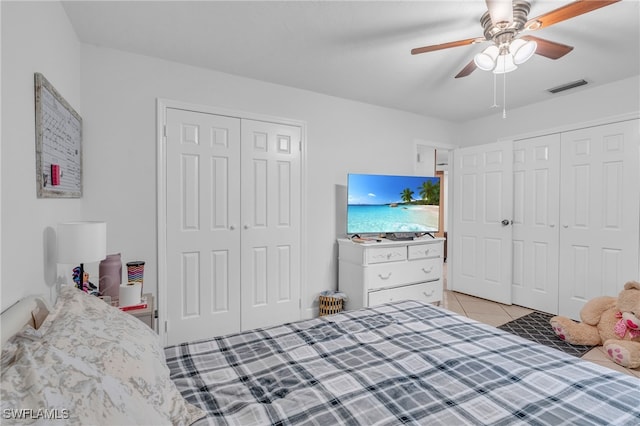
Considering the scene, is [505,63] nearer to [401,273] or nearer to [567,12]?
[567,12]

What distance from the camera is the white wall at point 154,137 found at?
2.46m

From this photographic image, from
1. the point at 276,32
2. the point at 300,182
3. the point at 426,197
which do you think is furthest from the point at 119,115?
the point at 426,197

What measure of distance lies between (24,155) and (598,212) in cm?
456

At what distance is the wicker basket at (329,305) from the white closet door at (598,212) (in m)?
2.50

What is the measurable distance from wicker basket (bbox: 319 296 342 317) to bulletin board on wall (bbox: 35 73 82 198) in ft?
7.66

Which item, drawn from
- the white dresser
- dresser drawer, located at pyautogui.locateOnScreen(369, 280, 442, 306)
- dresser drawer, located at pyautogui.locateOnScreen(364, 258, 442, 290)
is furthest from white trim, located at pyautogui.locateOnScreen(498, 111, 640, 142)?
dresser drawer, located at pyautogui.locateOnScreen(369, 280, 442, 306)

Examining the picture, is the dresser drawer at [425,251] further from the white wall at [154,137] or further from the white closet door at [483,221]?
the white wall at [154,137]

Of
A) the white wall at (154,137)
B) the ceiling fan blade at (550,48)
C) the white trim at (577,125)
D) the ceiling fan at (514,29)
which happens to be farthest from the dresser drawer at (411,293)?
the ceiling fan blade at (550,48)

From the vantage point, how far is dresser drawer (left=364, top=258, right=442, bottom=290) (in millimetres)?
3312

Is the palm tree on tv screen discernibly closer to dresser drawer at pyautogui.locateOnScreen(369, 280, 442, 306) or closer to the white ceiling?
dresser drawer at pyautogui.locateOnScreen(369, 280, 442, 306)

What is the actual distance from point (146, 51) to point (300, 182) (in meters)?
1.74

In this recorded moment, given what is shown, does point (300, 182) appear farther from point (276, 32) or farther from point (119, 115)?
point (119, 115)

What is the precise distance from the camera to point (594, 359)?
2584mm

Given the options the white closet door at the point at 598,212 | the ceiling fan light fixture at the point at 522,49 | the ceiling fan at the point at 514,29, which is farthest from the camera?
the white closet door at the point at 598,212
